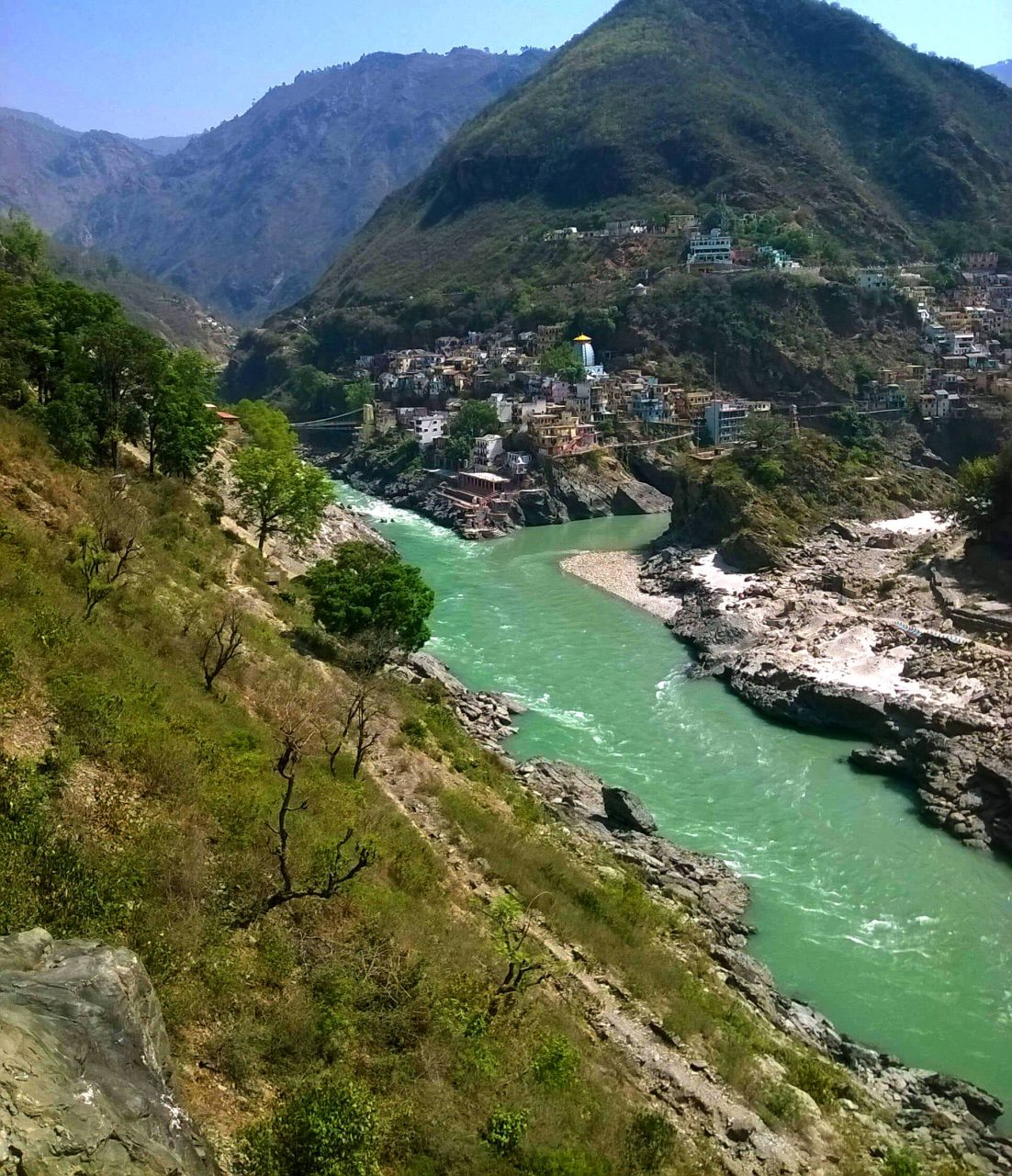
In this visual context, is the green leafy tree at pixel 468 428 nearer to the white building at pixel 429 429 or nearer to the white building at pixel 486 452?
the white building at pixel 486 452

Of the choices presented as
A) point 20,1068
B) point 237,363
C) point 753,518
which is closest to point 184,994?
point 20,1068

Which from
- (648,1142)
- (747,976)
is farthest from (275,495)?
(648,1142)

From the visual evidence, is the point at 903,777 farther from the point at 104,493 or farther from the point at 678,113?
the point at 678,113

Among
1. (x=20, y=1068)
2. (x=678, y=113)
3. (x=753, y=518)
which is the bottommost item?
(x=20, y=1068)

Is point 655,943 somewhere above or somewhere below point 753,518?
below

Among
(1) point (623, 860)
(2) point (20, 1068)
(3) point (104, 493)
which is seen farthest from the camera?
(3) point (104, 493)

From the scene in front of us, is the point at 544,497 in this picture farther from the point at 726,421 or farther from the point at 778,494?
the point at 726,421

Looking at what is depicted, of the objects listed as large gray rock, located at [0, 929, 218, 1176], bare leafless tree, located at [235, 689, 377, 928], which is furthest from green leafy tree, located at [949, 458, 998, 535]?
large gray rock, located at [0, 929, 218, 1176]
